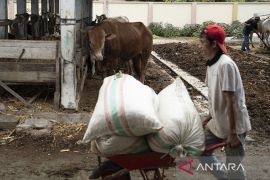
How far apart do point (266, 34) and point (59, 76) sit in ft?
48.9

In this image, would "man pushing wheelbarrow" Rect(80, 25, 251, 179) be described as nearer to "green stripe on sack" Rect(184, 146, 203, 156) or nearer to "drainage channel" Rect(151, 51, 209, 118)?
"green stripe on sack" Rect(184, 146, 203, 156)

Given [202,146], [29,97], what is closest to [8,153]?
[29,97]

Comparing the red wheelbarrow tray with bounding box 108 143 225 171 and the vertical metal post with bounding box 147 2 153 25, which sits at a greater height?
→ the vertical metal post with bounding box 147 2 153 25

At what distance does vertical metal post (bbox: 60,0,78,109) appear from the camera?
835 cm

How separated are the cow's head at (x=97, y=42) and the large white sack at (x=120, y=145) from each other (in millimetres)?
6077

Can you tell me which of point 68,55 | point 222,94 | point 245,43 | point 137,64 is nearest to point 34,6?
point 137,64

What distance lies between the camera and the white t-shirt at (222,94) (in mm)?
4035

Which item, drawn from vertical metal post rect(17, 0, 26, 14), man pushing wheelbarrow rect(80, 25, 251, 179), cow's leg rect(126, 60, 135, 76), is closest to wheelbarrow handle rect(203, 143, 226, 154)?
man pushing wheelbarrow rect(80, 25, 251, 179)

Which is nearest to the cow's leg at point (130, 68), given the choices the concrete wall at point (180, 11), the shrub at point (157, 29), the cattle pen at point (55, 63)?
the cattle pen at point (55, 63)

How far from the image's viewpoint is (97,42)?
9922 mm

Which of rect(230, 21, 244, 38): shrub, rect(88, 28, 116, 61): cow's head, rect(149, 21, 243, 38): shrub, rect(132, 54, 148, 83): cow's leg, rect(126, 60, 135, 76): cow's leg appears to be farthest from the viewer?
rect(149, 21, 243, 38): shrub

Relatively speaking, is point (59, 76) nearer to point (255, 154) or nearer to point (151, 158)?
point (255, 154)

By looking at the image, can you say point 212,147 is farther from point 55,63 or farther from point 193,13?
point 193,13

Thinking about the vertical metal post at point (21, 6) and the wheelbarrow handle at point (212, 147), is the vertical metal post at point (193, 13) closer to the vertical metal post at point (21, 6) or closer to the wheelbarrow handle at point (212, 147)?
the vertical metal post at point (21, 6)
